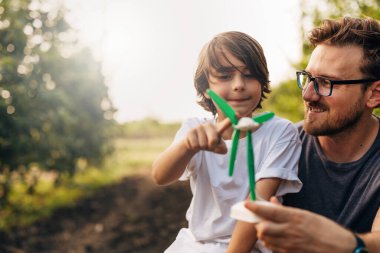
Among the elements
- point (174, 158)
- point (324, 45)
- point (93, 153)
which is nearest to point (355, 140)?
point (324, 45)

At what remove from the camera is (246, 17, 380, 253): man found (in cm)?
261

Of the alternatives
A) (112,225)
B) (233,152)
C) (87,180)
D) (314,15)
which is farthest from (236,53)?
(87,180)

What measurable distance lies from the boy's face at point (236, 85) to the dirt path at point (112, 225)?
492cm

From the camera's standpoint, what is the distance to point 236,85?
7.34 ft

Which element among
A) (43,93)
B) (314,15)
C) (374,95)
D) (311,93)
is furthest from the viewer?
(43,93)

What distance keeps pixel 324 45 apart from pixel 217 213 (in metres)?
1.13

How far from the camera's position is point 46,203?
28.0 ft

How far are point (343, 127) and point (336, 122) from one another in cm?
6

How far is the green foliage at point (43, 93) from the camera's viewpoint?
6.73 m

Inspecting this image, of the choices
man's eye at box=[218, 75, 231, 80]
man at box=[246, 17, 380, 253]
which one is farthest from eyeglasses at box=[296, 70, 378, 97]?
man's eye at box=[218, 75, 231, 80]

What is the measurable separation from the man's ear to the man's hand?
110 cm

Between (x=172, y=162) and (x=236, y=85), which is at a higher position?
(x=236, y=85)

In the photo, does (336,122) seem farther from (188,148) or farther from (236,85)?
(188,148)

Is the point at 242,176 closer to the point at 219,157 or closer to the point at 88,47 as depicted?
the point at 219,157
